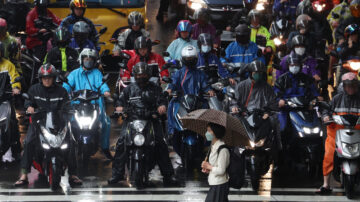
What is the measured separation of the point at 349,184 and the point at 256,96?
2152 millimetres

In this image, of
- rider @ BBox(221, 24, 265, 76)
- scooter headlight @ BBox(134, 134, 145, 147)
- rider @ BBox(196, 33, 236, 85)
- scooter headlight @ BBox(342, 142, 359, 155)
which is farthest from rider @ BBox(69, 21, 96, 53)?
scooter headlight @ BBox(342, 142, 359, 155)

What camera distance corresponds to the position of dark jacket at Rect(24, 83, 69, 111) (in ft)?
39.8

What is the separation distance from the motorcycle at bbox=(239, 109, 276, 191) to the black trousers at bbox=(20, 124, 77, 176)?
266cm

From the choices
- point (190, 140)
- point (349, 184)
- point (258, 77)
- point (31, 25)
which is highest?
point (31, 25)

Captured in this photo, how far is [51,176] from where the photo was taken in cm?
1178

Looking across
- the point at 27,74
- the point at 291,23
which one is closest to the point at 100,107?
the point at 27,74

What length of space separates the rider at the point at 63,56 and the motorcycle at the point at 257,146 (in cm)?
378

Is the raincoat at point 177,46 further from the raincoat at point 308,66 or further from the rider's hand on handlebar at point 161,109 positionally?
the rider's hand on handlebar at point 161,109

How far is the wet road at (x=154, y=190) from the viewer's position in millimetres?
11562

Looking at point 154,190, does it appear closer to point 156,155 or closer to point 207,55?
point 156,155

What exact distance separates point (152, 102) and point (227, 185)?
3.47 m

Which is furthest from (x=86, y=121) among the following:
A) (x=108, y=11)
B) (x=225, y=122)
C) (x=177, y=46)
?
(x=108, y=11)

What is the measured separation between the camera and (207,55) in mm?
14734

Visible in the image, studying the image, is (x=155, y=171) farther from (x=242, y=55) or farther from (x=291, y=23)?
(x=291, y=23)
